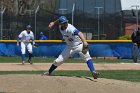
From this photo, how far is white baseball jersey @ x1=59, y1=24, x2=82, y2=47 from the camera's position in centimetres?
1198

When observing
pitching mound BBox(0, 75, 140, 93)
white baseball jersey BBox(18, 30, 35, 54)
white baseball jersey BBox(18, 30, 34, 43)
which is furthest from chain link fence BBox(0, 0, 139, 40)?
pitching mound BBox(0, 75, 140, 93)

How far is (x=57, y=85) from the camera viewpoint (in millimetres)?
9859

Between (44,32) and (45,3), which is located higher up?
(45,3)

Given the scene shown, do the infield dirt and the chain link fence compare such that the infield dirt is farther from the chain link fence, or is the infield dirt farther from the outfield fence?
the chain link fence

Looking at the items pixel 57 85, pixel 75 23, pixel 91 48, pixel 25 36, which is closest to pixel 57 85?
pixel 57 85

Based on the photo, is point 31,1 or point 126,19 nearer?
point 126,19

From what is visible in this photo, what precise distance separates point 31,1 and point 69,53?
32.2 meters

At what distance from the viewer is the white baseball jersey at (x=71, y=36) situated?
11984 mm

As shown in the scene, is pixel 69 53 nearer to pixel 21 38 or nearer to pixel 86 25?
pixel 21 38

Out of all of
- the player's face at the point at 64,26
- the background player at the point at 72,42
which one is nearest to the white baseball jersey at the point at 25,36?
the background player at the point at 72,42

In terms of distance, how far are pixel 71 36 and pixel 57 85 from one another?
2500 millimetres

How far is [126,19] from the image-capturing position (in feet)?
98.8

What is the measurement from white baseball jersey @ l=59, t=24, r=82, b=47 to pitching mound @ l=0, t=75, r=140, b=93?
5.91 feet

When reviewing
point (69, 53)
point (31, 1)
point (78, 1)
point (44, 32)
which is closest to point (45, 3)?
point (31, 1)
